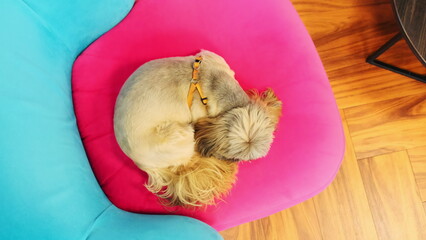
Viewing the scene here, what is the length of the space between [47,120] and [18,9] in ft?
1.19

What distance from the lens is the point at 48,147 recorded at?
0.95 m

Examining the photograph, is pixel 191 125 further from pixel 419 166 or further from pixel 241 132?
pixel 419 166

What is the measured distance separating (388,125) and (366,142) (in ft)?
0.50

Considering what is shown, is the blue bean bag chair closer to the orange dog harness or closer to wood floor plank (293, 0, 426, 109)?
the orange dog harness

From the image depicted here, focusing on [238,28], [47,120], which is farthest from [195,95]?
[47,120]

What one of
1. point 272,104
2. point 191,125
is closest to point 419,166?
point 272,104

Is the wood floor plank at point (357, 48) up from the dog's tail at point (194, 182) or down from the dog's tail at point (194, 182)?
down

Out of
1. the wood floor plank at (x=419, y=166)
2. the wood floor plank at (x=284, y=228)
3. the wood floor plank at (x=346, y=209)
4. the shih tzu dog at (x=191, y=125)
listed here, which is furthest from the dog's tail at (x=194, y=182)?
the wood floor plank at (x=419, y=166)

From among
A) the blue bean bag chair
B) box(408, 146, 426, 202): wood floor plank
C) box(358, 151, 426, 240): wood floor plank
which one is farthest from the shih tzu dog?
box(408, 146, 426, 202): wood floor plank

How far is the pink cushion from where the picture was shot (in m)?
1.12

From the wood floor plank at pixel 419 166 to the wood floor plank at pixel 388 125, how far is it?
31mm

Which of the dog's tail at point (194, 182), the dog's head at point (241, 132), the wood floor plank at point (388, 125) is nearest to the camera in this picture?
the dog's head at point (241, 132)

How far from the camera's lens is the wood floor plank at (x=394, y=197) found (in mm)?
1479

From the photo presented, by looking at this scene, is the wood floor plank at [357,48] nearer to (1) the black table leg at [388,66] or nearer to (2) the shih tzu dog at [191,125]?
(1) the black table leg at [388,66]
